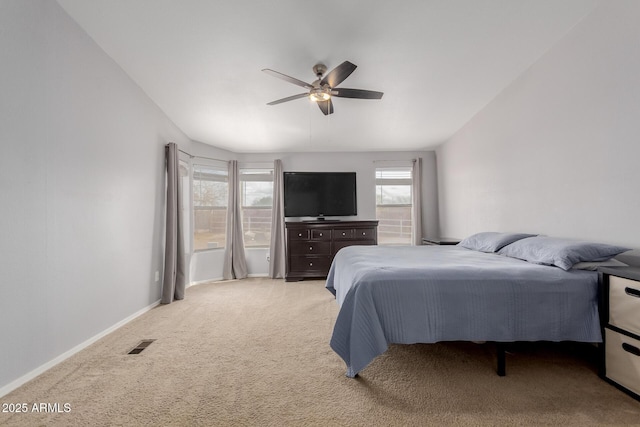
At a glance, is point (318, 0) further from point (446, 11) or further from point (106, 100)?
point (106, 100)

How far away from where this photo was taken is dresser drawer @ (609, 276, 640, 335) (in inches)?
58.0

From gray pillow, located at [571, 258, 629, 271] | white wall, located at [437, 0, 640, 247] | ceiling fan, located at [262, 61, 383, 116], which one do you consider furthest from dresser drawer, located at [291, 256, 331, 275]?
gray pillow, located at [571, 258, 629, 271]

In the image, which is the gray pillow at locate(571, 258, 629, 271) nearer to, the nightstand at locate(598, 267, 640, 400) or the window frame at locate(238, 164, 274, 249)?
the nightstand at locate(598, 267, 640, 400)

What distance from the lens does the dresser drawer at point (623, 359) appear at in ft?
4.82

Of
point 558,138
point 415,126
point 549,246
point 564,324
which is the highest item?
point 415,126

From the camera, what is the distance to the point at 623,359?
1537 millimetres

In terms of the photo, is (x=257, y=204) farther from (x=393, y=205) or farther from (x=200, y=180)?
(x=393, y=205)

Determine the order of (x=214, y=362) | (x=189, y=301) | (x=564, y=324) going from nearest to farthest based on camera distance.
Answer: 1. (x=564, y=324)
2. (x=214, y=362)
3. (x=189, y=301)

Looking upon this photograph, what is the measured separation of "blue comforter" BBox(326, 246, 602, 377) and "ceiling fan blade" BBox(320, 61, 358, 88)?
5.43 ft

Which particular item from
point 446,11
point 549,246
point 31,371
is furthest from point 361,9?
point 31,371

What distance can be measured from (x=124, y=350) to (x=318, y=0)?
3042mm

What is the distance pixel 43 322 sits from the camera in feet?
6.02

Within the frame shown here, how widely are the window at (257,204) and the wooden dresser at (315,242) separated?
0.74m

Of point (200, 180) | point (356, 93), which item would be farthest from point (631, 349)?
point (200, 180)
